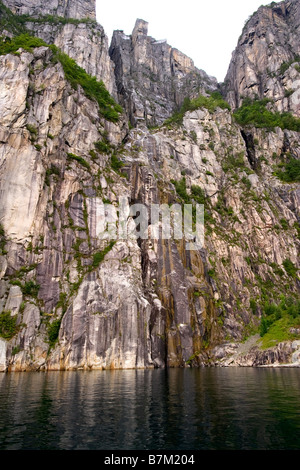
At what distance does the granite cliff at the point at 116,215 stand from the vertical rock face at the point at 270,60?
5.30 metres

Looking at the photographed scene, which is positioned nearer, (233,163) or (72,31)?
(233,163)

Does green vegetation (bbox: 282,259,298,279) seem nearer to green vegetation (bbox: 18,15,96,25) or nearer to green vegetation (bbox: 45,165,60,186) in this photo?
green vegetation (bbox: 45,165,60,186)

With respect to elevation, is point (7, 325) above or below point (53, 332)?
above

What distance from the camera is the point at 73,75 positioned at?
78.4 metres

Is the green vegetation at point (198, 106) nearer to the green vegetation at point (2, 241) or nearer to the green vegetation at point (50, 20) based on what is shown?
the green vegetation at point (50, 20)

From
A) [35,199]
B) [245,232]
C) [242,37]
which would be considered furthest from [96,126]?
[242,37]

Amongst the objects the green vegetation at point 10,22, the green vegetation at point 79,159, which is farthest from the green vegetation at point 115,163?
the green vegetation at point 10,22

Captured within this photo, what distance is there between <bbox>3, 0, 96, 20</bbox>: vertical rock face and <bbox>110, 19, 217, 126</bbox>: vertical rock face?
18922mm

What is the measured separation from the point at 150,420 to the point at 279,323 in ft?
169

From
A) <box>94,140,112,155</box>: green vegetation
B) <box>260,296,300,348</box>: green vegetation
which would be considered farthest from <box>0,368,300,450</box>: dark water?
<box>94,140,112,155</box>: green vegetation

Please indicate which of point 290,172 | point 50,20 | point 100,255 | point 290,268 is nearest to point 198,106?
point 290,172

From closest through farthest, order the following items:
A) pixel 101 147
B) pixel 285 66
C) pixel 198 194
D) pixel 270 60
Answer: pixel 101 147
pixel 198 194
pixel 285 66
pixel 270 60

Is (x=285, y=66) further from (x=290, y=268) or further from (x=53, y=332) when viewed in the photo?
(x=53, y=332)

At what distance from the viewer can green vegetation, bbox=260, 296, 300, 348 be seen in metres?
55.7
